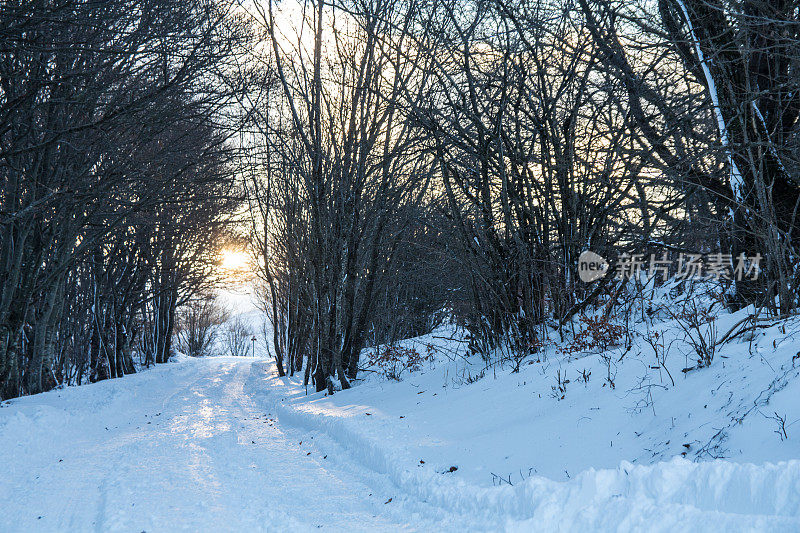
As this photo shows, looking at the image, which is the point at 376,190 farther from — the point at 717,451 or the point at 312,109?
the point at 717,451

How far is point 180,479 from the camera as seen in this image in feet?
17.6

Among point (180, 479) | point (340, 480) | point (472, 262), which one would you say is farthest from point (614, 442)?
point (472, 262)

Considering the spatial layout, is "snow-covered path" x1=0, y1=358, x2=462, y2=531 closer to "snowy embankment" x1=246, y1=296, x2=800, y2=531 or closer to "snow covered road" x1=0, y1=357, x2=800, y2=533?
"snow covered road" x1=0, y1=357, x2=800, y2=533

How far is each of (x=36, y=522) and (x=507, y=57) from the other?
8768mm

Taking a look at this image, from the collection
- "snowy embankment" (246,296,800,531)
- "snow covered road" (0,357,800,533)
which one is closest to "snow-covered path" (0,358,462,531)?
"snow covered road" (0,357,800,533)

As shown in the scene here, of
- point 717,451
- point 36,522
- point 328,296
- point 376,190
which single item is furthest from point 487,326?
point 36,522

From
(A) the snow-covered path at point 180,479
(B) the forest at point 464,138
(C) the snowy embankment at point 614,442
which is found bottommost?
(A) the snow-covered path at point 180,479

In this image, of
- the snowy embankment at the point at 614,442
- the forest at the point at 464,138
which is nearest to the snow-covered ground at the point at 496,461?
the snowy embankment at the point at 614,442

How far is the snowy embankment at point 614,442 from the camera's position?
2980 mm

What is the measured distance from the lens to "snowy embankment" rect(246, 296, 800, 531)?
9.78 feet

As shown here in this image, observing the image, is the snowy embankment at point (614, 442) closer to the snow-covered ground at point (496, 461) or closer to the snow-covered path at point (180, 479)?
the snow-covered ground at point (496, 461)

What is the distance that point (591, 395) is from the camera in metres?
5.30

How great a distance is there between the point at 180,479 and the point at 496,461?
307 centimetres

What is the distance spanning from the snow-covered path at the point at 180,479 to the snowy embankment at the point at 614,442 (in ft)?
1.42
